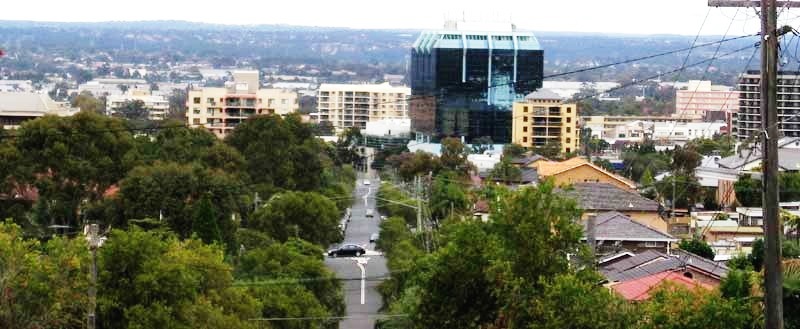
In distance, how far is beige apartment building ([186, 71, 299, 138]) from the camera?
13138 centimetres

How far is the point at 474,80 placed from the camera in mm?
142500

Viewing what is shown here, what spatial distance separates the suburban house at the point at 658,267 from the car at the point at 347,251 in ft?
59.1

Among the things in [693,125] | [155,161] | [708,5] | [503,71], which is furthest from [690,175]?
[693,125]

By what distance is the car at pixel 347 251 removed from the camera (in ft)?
192

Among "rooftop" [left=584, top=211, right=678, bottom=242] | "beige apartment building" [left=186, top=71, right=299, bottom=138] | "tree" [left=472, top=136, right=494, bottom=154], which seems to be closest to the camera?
"rooftop" [left=584, top=211, right=678, bottom=242]

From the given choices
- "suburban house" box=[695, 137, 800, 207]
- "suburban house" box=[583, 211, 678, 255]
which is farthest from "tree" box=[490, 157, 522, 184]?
"suburban house" box=[583, 211, 678, 255]

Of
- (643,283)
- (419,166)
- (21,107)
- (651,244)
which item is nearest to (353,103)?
(21,107)

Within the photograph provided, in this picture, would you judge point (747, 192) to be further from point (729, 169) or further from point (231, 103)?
point (231, 103)

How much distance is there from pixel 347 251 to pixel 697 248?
16.8m

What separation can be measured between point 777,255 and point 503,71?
4905 inches

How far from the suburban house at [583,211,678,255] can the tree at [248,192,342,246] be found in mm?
11332

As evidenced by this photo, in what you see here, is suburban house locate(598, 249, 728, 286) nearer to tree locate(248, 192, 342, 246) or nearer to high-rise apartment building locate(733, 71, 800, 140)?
tree locate(248, 192, 342, 246)

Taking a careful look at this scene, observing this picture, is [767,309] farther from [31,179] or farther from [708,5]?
[31,179]

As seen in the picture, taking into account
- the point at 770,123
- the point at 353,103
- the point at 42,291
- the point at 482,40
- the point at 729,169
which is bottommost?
the point at 353,103
